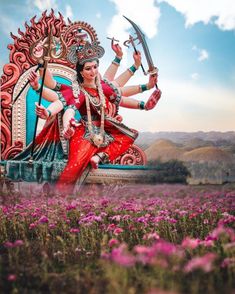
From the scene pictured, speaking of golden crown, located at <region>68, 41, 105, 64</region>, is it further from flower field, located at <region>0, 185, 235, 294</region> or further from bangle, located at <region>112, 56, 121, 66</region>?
flower field, located at <region>0, 185, 235, 294</region>

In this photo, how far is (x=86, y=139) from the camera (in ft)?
18.7

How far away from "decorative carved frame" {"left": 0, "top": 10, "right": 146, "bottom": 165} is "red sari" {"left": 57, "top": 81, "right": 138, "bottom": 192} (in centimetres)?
23

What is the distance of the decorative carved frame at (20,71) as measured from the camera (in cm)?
566

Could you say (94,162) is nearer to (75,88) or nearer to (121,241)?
(75,88)

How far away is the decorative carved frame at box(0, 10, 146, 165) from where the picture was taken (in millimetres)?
5660

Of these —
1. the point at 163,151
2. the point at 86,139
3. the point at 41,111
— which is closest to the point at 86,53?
the point at 41,111

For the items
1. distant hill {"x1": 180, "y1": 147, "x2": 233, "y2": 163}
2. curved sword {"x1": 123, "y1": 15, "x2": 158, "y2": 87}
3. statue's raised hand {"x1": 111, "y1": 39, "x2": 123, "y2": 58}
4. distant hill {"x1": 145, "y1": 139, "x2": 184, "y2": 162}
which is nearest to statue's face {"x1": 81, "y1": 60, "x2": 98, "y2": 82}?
statue's raised hand {"x1": 111, "y1": 39, "x2": 123, "y2": 58}

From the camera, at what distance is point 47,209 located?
506 cm

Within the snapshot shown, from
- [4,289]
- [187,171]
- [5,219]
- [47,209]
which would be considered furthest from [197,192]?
[4,289]

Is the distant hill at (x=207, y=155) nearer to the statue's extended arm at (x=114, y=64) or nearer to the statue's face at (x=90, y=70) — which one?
the statue's extended arm at (x=114, y=64)

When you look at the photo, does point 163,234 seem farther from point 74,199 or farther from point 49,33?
point 49,33

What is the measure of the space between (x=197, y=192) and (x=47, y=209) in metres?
2.00

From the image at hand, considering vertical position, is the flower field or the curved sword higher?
the curved sword

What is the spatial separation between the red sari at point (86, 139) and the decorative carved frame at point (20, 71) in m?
0.23
